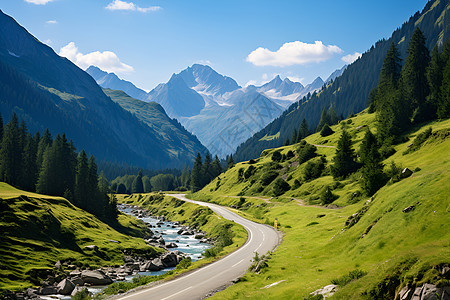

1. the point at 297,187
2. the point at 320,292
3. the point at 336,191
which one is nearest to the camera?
the point at 320,292

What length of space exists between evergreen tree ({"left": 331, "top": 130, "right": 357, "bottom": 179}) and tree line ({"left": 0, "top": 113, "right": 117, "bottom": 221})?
236ft

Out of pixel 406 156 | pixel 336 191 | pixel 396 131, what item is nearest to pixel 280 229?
pixel 336 191

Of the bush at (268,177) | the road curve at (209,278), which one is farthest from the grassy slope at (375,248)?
the bush at (268,177)

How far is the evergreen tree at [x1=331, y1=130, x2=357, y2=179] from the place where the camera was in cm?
8869

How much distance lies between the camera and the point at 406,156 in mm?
69625

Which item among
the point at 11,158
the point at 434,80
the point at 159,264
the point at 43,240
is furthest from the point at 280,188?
the point at 11,158

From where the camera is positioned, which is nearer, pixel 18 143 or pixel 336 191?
pixel 336 191

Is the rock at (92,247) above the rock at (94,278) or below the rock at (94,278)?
above

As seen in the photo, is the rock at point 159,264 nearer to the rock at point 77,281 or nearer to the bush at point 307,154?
the rock at point 77,281

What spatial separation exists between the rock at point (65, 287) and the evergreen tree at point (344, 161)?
7516 cm

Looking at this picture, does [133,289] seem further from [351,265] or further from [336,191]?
[336,191]

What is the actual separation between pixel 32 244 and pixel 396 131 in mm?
97760

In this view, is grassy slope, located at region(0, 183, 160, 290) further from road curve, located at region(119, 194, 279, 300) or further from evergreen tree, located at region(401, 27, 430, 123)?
evergreen tree, located at region(401, 27, 430, 123)

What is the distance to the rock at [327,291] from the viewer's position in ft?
66.2
